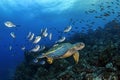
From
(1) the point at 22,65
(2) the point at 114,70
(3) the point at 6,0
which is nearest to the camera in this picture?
(2) the point at 114,70

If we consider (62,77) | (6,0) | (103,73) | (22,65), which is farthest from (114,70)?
(6,0)

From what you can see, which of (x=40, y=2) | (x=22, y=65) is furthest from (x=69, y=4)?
(x=22, y=65)

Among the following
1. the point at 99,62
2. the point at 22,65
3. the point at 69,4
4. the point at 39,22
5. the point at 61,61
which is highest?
the point at 99,62

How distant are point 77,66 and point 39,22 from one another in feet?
185

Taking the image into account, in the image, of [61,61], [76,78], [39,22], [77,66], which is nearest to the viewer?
[76,78]

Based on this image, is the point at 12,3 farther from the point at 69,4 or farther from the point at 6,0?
the point at 69,4

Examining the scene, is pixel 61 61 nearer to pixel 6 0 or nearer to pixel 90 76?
pixel 90 76

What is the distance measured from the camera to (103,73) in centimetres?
566

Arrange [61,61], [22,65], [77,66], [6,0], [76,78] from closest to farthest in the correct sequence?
[76,78] → [77,66] → [61,61] → [22,65] → [6,0]

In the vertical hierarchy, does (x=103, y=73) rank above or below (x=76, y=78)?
above

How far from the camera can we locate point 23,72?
1410cm

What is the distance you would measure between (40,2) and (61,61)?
104 ft

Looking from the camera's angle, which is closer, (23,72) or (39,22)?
(23,72)

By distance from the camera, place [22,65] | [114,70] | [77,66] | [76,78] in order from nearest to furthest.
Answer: [114,70], [76,78], [77,66], [22,65]
